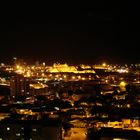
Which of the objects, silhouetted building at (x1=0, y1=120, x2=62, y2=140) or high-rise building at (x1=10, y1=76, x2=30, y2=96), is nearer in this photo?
silhouetted building at (x1=0, y1=120, x2=62, y2=140)

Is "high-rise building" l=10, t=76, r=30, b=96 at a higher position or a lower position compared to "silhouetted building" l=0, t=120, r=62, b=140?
higher

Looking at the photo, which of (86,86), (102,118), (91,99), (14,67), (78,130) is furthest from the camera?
(14,67)

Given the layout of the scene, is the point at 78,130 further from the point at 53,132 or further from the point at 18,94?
the point at 18,94

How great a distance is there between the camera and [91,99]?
535 inches

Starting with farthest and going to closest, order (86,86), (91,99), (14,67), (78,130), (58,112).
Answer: (14,67) → (86,86) → (91,99) → (58,112) → (78,130)

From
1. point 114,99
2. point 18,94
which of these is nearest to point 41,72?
point 18,94

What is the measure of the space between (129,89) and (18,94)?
465cm

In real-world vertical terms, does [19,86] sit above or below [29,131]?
above

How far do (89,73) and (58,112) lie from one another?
15.6 meters

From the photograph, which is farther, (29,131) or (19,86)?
(19,86)

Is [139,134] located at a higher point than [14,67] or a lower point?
lower

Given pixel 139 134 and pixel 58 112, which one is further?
pixel 58 112

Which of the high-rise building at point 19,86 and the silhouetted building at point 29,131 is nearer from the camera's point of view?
the silhouetted building at point 29,131

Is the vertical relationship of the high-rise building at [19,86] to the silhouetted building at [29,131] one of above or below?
above
